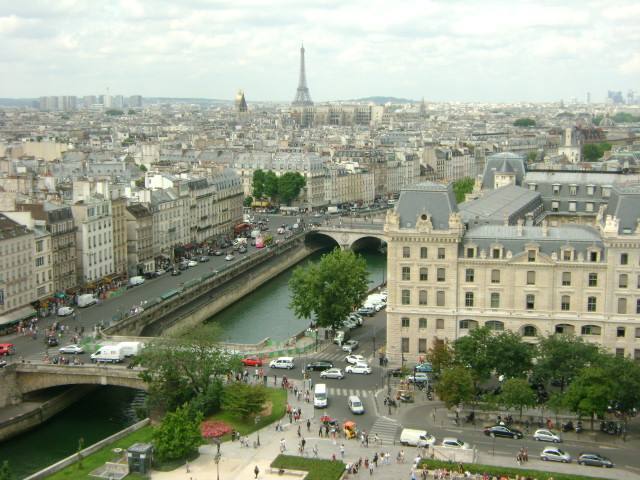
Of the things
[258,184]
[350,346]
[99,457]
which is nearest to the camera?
[99,457]

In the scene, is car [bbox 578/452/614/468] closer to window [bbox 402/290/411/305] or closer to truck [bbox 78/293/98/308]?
window [bbox 402/290/411/305]

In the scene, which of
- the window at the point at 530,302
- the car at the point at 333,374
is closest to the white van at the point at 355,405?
the car at the point at 333,374

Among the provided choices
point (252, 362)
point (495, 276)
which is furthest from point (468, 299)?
point (252, 362)

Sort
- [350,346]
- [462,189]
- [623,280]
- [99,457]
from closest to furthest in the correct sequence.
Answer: [99,457] < [623,280] < [350,346] < [462,189]

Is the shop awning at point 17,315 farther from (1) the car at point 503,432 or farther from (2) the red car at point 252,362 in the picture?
(1) the car at point 503,432

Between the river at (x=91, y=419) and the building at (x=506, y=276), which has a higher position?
the building at (x=506, y=276)

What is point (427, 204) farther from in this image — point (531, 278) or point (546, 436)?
point (546, 436)

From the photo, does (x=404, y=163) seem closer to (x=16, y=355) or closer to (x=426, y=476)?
(x=16, y=355)

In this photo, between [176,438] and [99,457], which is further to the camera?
[99,457]
